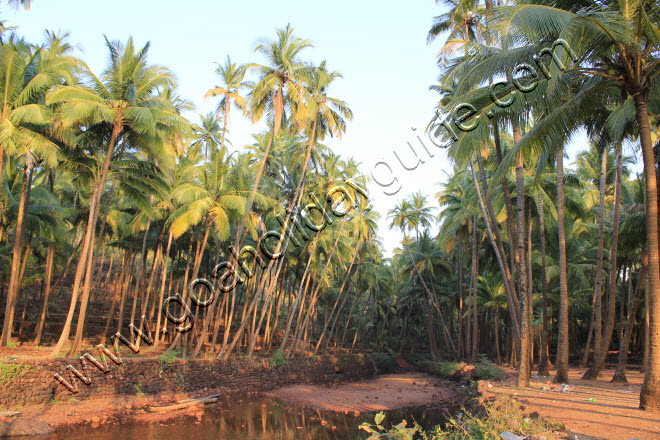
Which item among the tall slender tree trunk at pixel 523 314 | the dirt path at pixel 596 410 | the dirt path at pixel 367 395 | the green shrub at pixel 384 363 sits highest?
the tall slender tree trunk at pixel 523 314

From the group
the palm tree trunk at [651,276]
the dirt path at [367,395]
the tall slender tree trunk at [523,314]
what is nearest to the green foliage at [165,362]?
the dirt path at [367,395]

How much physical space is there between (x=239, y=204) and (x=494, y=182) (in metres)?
10.6

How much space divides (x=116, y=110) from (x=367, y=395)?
15519 millimetres

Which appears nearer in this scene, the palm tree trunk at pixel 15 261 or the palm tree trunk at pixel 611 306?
the palm tree trunk at pixel 611 306

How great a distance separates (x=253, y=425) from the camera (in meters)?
12.5

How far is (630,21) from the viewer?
752cm


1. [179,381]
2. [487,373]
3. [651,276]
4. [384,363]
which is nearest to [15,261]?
[179,381]

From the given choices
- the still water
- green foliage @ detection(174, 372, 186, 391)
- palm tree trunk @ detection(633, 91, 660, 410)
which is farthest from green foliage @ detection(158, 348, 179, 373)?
palm tree trunk @ detection(633, 91, 660, 410)

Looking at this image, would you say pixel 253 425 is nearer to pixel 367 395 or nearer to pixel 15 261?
pixel 367 395

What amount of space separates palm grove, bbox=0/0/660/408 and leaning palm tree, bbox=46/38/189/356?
2.6 inches

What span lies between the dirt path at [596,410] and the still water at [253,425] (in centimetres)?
239

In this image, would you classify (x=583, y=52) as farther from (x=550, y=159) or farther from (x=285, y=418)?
(x=285, y=418)

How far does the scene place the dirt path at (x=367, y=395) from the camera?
16744 mm

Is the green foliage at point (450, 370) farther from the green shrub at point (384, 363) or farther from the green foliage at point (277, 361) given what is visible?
the green foliage at point (277, 361)
